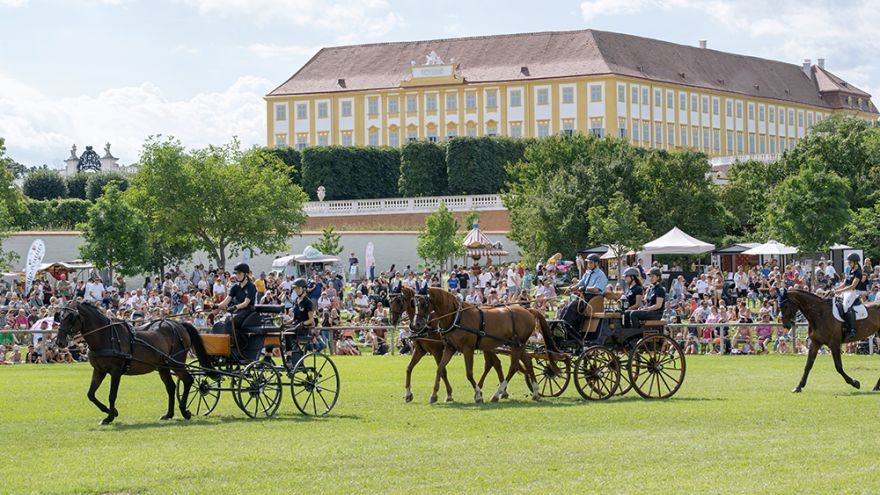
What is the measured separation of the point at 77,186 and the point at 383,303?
86890 mm

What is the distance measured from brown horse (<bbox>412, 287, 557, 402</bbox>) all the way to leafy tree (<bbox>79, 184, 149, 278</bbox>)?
4056 centimetres

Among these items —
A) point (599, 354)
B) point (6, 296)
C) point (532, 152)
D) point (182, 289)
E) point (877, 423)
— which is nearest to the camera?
point (877, 423)

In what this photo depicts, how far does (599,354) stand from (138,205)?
48862 mm

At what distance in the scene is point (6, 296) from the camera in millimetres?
41406

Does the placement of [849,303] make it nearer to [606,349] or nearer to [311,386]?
[606,349]

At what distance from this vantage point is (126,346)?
18.0 m

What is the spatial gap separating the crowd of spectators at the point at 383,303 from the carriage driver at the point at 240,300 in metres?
7.53

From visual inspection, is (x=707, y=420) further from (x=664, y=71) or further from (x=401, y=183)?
(x=664, y=71)

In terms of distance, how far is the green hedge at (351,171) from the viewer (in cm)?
10156

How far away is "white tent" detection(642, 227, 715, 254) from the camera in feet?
165

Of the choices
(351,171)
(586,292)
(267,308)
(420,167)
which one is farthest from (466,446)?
(351,171)

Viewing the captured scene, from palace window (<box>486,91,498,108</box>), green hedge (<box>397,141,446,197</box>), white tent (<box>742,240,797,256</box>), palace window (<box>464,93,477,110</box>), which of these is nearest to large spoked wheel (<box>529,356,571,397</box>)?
white tent (<box>742,240,797,256</box>)

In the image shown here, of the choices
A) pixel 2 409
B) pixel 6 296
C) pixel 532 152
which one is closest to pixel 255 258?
pixel 532 152

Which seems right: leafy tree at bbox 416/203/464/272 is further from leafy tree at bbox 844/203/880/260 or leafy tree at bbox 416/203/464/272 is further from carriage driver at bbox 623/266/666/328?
carriage driver at bbox 623/266/666/328
